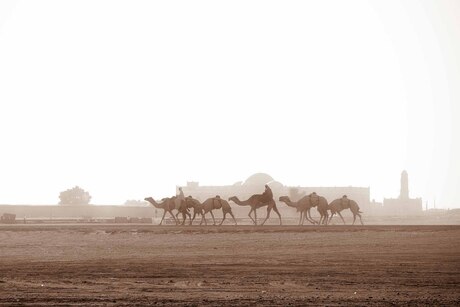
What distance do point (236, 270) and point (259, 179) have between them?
125575mm

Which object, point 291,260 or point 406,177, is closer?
point 291,260

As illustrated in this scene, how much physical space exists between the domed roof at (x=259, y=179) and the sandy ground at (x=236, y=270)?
367 ft

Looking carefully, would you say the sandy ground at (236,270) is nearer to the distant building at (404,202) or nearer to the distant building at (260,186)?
the distant building at (260,186)

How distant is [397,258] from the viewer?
18.3 meters

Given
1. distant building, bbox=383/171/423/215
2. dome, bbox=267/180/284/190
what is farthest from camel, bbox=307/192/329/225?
distant building, bbox=383/171/423/215

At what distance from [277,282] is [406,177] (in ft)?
499

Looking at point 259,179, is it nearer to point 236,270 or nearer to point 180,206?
point 180,206

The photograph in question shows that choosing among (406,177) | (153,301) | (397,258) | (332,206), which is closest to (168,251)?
(397,258)

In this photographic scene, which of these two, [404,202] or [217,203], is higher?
[404,202]

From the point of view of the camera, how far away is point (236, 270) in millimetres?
16172

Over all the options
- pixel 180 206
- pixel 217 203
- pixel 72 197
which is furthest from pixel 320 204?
pixel 72 197

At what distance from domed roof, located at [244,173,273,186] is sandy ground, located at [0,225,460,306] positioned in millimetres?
111759

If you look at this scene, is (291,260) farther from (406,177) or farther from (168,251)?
(406,177)

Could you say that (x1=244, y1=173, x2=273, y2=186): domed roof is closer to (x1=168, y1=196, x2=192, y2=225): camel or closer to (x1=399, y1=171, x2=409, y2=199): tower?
(x1=399, y1=171, x2=409, y2=199): tower
